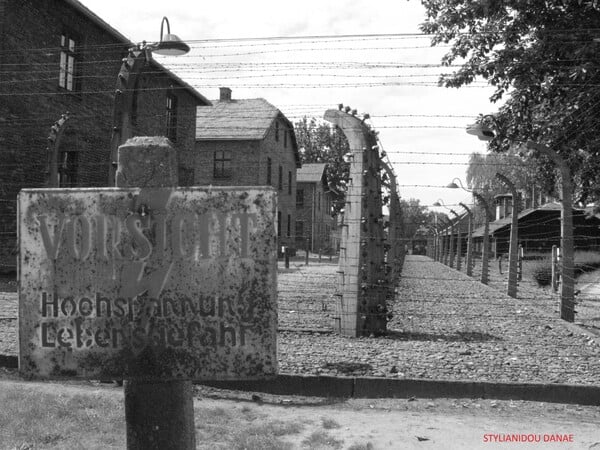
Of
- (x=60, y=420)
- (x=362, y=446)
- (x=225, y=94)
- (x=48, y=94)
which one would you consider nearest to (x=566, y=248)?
(x=362, y=446)

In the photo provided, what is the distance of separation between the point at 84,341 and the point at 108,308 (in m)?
→ 0.14

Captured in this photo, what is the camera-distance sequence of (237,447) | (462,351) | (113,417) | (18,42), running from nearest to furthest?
(237,447) < (113,417) < (462,351) < (18,42)

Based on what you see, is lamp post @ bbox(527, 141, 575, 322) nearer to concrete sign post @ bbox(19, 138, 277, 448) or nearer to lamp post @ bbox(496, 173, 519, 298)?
lamp post @ bbox(496, 173, 519, 298)

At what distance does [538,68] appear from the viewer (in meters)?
12.2

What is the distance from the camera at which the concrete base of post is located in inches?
96.0

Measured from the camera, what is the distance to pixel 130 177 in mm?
2428

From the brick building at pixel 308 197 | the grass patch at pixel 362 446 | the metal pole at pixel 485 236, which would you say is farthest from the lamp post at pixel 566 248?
the brick building at pixel 308 197

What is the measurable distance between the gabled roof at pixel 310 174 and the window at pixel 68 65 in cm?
3543

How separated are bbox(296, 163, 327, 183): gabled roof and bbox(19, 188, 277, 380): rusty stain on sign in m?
51.3

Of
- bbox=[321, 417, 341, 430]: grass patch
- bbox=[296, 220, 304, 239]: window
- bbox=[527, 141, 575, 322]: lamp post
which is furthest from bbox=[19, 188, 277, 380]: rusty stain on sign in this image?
bbox=[296, 220, 304, 239]: window

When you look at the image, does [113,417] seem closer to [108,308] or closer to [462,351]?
[108,308]

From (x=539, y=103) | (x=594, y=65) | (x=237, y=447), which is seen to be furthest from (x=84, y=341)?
(x=539, y=103)

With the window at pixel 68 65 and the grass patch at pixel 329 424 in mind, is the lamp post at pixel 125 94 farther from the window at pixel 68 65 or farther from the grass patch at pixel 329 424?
the window at pixel 68 65

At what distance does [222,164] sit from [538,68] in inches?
948
